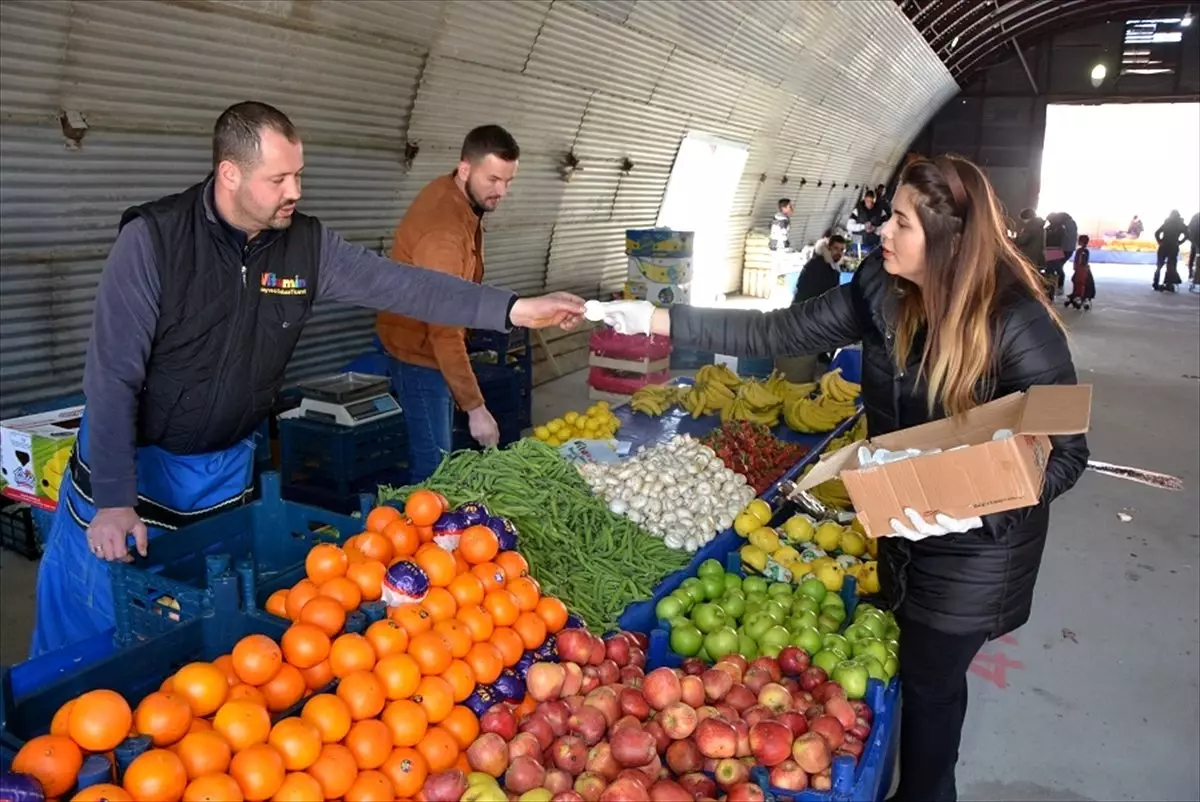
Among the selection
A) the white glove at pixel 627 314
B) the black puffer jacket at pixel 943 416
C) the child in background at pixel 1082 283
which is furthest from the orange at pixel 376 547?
the child in background at pixel 1082 283

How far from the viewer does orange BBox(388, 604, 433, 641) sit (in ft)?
6.23

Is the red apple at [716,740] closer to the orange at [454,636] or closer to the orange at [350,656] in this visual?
the orange at [454,636]

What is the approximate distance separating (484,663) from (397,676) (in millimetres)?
236

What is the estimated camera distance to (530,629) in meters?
2.10

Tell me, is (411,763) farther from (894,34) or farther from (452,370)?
(894,34)

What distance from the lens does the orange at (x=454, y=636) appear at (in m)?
1.92

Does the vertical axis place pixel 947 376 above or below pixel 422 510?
above

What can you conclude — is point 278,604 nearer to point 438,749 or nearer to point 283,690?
point 283,690

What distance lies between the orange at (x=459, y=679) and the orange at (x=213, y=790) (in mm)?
488

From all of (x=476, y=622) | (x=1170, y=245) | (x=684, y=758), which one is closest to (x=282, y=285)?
(x=476, y=622)

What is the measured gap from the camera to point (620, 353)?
6.89 m

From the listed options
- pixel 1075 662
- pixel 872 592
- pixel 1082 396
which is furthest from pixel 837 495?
pixel 1082 396

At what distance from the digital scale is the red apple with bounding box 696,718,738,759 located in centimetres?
311

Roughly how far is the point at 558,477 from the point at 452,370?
0.80 m
